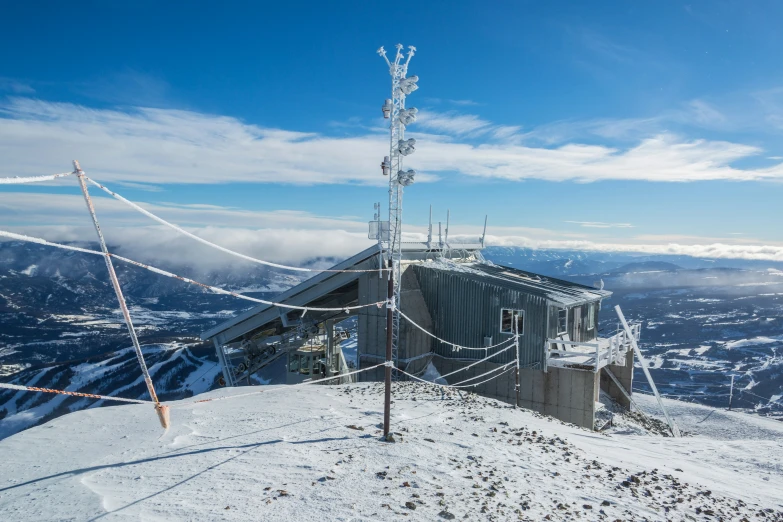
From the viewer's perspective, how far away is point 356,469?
9773 mm

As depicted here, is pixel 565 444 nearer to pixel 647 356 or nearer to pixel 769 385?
pixel 769 385

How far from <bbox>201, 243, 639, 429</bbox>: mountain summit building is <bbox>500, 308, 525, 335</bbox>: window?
48 millimetres

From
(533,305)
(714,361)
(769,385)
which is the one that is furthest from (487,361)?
(714,361)

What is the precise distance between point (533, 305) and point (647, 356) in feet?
527

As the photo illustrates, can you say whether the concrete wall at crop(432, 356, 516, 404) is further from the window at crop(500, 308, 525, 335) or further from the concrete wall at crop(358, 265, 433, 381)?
the window at crop(500, 308, 525, 335)

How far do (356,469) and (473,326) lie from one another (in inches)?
582

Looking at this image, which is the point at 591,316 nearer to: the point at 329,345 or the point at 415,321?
the point at 415,321

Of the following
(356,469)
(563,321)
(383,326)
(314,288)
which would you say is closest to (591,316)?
(563,321)

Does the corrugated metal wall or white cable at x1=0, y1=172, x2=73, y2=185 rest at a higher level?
white cable at x1=0, y1=172, x2=73, y2=185

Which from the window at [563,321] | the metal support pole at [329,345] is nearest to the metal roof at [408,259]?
the window at [563,321]

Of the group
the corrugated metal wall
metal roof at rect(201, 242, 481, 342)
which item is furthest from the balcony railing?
metal roof at rect(201, 242, 481, 342)

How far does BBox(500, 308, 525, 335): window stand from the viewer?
73.6ft

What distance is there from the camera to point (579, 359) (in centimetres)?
2225

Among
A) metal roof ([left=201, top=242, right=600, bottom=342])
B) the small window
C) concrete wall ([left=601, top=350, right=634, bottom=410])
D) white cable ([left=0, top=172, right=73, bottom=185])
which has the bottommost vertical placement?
concrete wall ([left=601, top=350, right=634, bottom=410])
